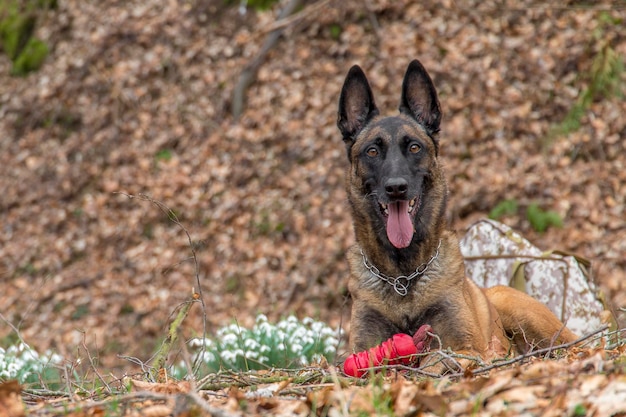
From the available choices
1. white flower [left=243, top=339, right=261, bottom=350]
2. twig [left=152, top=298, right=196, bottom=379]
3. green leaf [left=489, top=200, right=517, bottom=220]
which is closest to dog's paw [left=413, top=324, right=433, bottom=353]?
twig [left=152, top=298, right=196, bottom=379]

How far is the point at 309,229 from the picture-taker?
34.9ft

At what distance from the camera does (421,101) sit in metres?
5.47

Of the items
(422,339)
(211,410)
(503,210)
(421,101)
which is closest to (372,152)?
(421,101)

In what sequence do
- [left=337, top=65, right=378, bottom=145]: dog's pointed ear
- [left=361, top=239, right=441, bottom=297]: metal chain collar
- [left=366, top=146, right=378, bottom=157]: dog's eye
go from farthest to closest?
1. [left=337, top=65, right=378, bottom=145]: dog's pointed ear
2. [left=366, top=146, right=378, bottom=157]: dog's eye
3. [left=361, top=239, right=441, bottom=297]: metal chain collar

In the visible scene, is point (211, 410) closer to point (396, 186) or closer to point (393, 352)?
point (393, 352)

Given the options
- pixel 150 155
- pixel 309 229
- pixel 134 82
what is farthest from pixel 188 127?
pixel 309 229

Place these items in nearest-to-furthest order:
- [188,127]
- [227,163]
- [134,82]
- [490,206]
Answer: [490,206] < [227,163] < [188,127] < [134,82]

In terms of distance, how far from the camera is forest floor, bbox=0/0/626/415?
9969 mm

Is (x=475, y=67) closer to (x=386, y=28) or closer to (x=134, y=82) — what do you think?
(x=386, y=28)

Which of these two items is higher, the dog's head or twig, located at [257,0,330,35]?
twig, located at [257,0,330,35]

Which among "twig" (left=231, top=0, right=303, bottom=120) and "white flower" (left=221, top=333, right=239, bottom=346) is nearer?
"white flower" (left=221, top=333, right=239, bottom=346)

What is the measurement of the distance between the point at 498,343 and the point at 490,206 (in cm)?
497

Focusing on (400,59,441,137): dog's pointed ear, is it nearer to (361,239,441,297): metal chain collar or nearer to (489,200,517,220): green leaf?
(361,239,441,297): metal chain collar

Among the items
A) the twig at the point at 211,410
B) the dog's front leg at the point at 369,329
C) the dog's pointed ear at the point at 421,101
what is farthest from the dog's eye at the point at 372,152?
the twig at the point at 211,410
